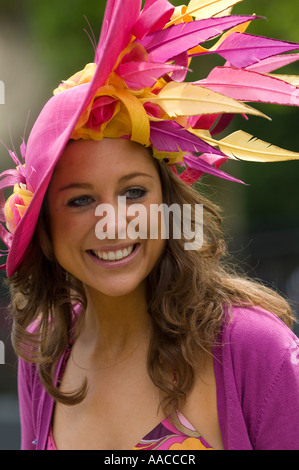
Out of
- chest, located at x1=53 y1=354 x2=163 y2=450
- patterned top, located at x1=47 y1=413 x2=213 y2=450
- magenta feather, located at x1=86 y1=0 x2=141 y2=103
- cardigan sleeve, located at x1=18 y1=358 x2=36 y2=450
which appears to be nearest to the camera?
magenta feather, located at x1=86 y1=0 x2=141 y2=103

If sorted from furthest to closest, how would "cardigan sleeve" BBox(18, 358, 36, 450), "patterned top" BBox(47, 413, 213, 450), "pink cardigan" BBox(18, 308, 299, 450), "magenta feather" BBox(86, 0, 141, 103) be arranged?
"cardigan sleeve" BBox(18, 358, 36, 450) < "patterned top" BBox(47, 413, 213, 450) < "pink cardigan" BBox(18, 308, 299, 450) < "magenta feather" BBox(86, 0, 141, 103)

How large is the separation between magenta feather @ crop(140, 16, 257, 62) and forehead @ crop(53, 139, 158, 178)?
0.29 m

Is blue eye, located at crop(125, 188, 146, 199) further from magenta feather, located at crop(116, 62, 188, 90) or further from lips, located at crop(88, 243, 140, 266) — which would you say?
magenta feather, located at crop(116, 62, 188, 90)

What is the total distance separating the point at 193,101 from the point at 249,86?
0.59 ft

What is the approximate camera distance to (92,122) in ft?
7.34

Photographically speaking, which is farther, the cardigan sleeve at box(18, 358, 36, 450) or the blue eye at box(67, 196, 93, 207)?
the cardigan sleeve at box(18, 358, 36, 450)

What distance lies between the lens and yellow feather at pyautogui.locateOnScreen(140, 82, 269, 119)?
216 centimetres

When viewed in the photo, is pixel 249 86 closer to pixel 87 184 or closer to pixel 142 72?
pixel 142 72

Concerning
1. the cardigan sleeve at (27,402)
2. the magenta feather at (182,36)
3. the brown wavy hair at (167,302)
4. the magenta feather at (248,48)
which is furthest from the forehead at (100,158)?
the cardigan sleeve at (27,402)

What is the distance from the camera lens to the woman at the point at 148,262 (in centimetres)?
219

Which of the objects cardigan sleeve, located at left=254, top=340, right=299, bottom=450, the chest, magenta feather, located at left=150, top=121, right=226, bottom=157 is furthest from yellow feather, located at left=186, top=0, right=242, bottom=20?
the chest

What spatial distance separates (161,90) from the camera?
2.29 m
